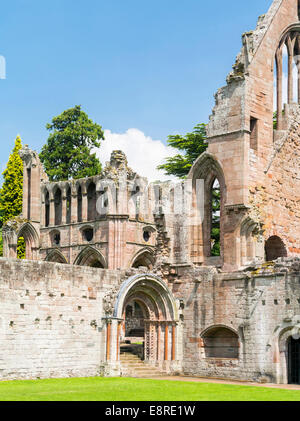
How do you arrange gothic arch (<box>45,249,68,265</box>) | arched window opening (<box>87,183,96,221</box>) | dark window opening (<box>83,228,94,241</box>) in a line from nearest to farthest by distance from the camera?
dark window opening (<box>83,228,94,241</box>), arched window opening (<box>87,183,96,221</box>), gothic arch (<box>45,249,68,265</box>)

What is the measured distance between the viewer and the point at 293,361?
22.8 meters

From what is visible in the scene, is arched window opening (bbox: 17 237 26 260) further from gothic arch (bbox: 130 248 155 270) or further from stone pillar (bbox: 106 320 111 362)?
stone pillar (bbox: 106 320 111 362)

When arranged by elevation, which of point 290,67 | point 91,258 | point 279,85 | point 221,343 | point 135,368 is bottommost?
point 135,368

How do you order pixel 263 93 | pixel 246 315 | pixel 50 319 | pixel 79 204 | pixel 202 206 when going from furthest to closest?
1. pixel 79 204
2. pixel 202 206
3. pixel 263 93
4. pixel 246 315
5. pixel 50 319

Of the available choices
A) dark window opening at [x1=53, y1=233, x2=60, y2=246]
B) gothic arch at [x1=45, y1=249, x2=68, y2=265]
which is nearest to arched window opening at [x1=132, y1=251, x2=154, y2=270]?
gothic arch at [x1=45, y1=249, x2=68, y2=265]

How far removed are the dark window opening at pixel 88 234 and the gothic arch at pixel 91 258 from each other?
785mm

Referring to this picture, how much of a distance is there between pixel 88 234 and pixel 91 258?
1.51 meters

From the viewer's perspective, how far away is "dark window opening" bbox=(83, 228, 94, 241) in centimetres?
4032

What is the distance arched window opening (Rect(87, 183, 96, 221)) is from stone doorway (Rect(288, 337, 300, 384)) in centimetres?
1935

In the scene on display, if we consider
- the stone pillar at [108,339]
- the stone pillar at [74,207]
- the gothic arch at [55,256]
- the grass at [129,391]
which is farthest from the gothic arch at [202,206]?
the gothic arch at [55,256]

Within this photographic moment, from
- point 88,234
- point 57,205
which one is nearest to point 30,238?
point 57,205

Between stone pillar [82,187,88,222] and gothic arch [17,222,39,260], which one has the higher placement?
stone pillar [82,187,88,222]

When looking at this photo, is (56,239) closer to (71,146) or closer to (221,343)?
(71,146)
